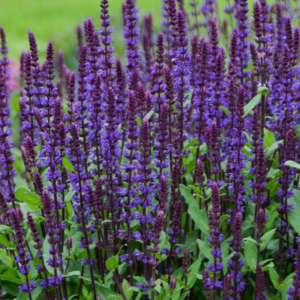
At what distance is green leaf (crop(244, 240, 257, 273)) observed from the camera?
3408 mm

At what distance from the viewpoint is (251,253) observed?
3445mm

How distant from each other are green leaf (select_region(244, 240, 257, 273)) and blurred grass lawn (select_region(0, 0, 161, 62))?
36.3 feet

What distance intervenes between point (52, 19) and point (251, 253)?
16.4 meters

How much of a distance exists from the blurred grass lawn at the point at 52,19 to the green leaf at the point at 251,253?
11.1 meters

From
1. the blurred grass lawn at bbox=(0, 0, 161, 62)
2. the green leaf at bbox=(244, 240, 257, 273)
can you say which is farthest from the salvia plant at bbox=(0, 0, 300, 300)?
the blurred grass lawn at bbox=(0, 0, 161, 62)

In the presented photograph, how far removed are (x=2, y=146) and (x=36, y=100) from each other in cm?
70

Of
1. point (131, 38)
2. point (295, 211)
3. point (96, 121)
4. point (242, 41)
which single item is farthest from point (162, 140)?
point (242, 41)

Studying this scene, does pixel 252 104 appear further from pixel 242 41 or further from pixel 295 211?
pixel 242 41

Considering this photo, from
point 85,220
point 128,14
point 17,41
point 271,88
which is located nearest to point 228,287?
point 85,220

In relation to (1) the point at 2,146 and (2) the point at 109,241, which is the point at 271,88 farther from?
(1) the point at 2,146

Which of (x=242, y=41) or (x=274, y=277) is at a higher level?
(x=242, y=41)

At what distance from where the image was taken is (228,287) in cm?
299

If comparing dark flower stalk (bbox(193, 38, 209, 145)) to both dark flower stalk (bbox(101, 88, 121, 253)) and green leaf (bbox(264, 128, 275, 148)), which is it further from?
dark flower stalk (bbox(101, 88, 121, 253))

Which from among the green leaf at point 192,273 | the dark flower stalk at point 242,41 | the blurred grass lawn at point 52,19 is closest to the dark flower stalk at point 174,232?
the green leaf at point 192,273
